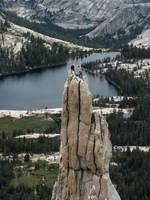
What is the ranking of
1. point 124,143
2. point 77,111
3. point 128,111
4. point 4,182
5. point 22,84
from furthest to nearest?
point 22,84 → point 128,111 → point 124,143 → point 4,182 → point 77,111

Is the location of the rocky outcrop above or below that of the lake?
above

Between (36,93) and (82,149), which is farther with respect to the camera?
(36,93)

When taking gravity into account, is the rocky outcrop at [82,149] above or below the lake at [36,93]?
above

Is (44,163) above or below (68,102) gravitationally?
below

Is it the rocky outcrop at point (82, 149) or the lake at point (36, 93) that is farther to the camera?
the lake at point (36, 93)

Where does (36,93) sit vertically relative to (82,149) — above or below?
below

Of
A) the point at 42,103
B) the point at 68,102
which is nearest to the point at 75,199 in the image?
the point at 68,102

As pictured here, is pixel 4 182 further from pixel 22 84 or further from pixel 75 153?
pixel 22 84

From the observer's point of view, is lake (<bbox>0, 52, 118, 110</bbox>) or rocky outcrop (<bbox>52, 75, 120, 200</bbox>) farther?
lake (<bbox>0, 52, 118, 110</bbox>)
